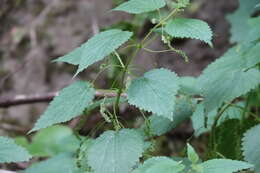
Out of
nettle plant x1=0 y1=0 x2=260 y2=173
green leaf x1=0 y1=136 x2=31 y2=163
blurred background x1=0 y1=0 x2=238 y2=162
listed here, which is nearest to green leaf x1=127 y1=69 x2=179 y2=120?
nettle plant x1=0 y1=0 x2=260 y2=173

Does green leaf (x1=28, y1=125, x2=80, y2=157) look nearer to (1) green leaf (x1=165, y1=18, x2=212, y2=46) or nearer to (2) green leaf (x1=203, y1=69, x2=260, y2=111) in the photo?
(2) green leaf (x1=203, y1=69, x2=260, y2=111)

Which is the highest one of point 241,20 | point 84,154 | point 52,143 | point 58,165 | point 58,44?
point 241,20

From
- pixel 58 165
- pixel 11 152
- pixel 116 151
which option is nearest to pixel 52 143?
pixel 58 165

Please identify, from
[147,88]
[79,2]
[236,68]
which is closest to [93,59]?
[147,88]

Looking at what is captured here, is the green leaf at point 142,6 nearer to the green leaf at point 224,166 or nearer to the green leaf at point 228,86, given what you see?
the green leaf at point 228,86

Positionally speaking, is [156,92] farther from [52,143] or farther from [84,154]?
[52,143]

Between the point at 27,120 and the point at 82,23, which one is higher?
the point at 82,23

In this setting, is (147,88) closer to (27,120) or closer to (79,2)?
(27,120)
